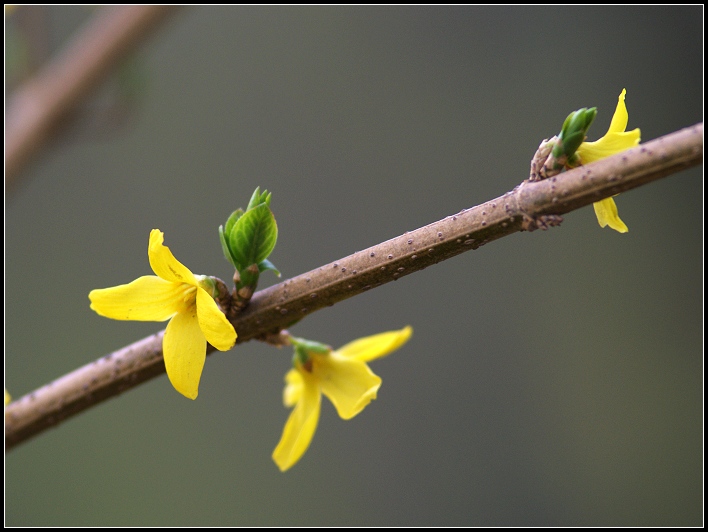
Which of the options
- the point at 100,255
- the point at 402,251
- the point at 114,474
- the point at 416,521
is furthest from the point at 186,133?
the point at 402,251

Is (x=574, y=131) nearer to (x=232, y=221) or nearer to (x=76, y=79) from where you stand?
(x=232, y=221)

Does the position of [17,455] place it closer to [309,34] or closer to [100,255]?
[100,255]

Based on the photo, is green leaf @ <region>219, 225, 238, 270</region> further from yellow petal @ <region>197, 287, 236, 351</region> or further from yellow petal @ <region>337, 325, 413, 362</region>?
yellow petal @ <region>337, 325, 413, 362</region>

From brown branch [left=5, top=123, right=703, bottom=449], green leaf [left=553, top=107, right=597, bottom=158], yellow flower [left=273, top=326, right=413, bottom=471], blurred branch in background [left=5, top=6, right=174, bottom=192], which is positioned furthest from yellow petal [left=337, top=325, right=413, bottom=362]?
blurred branch in background [left=5, top=6, right=174, bottom=192]

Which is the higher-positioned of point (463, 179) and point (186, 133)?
point (186, 133)

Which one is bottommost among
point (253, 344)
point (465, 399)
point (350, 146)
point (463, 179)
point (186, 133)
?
point (465, 399)

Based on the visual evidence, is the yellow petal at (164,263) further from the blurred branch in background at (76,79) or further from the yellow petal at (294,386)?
the blurred branch in background at (76,79)
